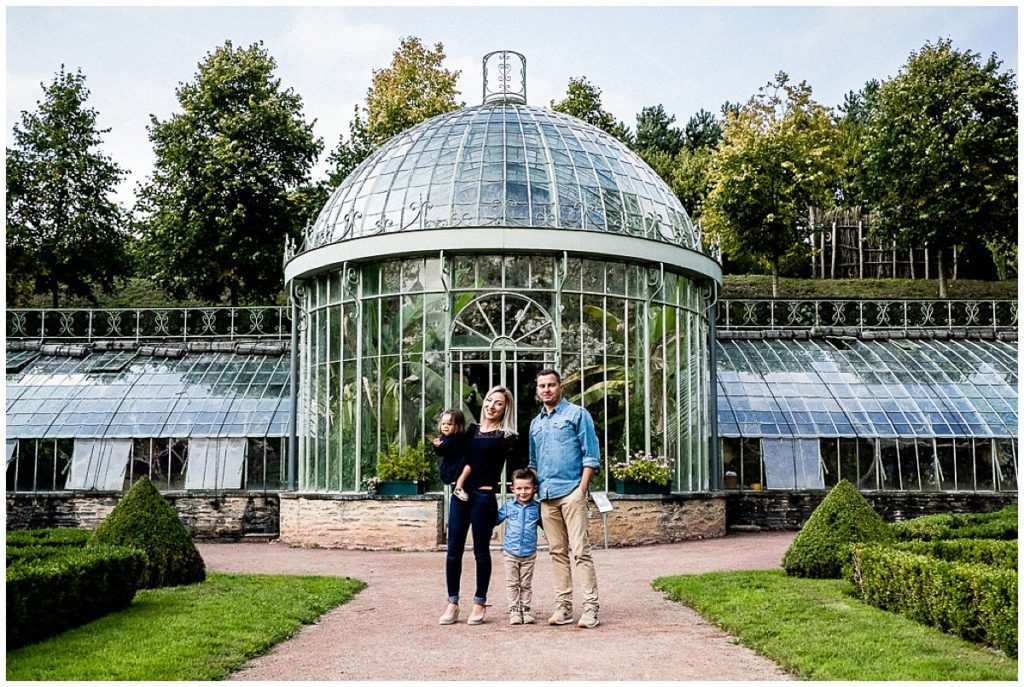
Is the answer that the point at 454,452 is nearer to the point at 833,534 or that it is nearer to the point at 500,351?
the point at 833,534

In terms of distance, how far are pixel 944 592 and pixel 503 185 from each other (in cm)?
1216

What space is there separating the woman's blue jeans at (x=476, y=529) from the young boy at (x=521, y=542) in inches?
6.6

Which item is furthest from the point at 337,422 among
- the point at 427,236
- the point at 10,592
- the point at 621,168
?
the point at 10,592

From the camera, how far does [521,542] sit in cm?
973

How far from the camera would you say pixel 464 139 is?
20.9m

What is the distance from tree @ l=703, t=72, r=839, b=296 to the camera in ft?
135

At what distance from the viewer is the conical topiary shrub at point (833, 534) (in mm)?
13172

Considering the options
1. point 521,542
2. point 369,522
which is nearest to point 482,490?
point 521,542

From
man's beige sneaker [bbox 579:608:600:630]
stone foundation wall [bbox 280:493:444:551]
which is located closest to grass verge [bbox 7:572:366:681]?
man's beige sneaker [bbox 579:608:600:630]

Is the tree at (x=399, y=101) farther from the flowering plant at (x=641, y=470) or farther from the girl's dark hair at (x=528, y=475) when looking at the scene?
the girl's dark hair at (x=528, y=475)

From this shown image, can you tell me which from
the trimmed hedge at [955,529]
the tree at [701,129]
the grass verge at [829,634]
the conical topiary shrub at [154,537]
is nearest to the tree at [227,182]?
the conical topiary shrub at [154,537]

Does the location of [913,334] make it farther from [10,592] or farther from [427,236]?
[10,592]

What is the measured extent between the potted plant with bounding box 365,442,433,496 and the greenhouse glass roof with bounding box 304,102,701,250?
13.6 ft

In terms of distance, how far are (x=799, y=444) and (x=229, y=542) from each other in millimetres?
12541
